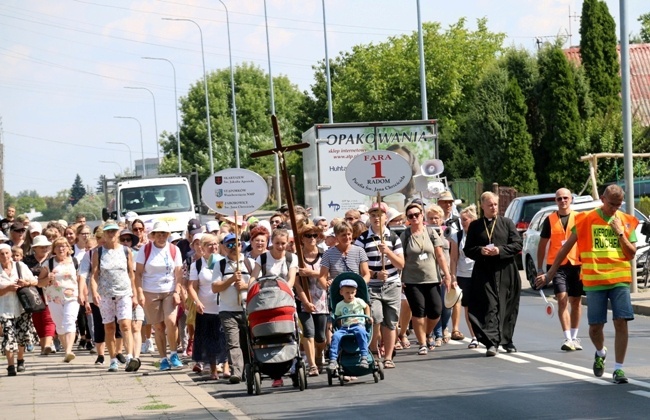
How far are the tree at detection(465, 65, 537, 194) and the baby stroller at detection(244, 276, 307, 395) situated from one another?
137ft

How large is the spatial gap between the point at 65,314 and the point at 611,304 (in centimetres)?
736

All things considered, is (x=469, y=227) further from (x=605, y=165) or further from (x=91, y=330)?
(x=605, y=165)

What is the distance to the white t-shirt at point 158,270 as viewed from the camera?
53.1 ft

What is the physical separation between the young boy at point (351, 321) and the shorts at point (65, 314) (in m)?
4.45

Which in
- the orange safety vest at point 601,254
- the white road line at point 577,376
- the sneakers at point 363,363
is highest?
the orange safety vest at point 601,254

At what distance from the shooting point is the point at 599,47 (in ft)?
184

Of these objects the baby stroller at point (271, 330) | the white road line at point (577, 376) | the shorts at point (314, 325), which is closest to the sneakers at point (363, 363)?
the baby stroller at point (271, 330)

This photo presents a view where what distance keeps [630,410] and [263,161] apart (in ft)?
330

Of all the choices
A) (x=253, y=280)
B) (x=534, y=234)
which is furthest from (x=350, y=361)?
(x=534, y=234)

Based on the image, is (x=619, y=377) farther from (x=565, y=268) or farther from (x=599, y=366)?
(x=565, y=268)

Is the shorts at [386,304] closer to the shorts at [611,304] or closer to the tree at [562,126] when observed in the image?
the shorts at [611,304]

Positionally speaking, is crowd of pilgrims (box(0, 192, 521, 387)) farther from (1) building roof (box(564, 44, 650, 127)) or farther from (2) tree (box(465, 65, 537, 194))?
(1) building roof (box(564, 44, 650, 127))

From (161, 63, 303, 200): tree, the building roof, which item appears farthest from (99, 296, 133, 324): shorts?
(161, 63, 303, 200): tree

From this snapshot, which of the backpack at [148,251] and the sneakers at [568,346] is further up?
the backpack at [148,251]
